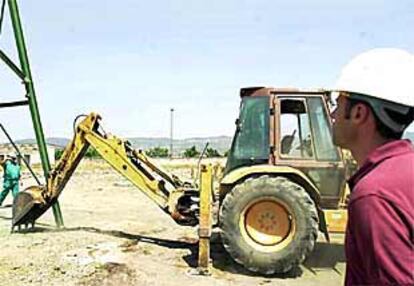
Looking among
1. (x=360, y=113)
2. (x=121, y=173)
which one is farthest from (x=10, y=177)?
(x=360, y=113)

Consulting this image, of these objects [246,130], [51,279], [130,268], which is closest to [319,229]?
[246,130]

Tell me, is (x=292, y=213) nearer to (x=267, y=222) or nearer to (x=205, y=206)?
(x=267, y=222)

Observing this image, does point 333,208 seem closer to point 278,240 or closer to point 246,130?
point 278,240

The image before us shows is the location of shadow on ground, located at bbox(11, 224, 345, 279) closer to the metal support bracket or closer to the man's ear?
the metal support bracket

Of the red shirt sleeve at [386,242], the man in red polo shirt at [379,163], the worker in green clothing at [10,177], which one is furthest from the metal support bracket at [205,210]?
the worker in green clothing at [10,177]

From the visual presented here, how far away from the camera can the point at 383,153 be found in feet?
5.35

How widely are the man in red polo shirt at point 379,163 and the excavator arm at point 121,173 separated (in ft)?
25.0

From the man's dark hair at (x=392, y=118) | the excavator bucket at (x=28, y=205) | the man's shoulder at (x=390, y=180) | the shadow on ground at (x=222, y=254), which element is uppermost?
the man's dark hair at (x=392, y=118)

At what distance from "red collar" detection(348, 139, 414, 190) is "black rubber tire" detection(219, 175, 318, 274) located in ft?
20.9

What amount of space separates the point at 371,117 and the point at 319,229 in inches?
269

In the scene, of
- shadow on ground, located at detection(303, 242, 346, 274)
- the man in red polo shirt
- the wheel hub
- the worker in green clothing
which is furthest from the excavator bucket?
the man in red polo shirt

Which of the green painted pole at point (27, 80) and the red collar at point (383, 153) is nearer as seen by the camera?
the red collar at point (383, 153)

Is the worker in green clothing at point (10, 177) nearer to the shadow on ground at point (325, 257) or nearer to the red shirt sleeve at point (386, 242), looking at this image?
the shadow on ground at point (325, 257)

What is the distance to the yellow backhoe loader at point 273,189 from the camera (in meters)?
7.98
